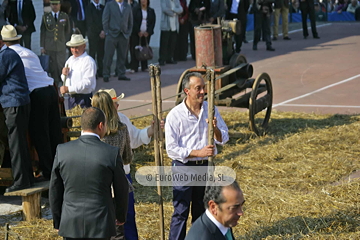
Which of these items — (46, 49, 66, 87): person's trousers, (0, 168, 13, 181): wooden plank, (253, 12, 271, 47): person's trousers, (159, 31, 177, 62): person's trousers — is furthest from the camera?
(253, 12, 271, 47): person's trousers

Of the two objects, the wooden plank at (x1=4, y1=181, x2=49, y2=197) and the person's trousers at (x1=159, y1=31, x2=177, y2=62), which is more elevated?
the person's trousers at (x1=159, y1=31, x2=177, y2=62)

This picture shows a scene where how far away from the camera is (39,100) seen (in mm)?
7531

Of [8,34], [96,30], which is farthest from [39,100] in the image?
[96,30]

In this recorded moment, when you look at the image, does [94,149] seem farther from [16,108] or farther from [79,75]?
[79,75]

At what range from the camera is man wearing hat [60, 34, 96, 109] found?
944 cm

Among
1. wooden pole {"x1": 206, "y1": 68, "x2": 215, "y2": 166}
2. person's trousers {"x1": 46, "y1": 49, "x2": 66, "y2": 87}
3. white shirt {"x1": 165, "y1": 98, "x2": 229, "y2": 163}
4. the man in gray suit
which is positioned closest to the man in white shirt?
white shirt {"x1": 165, "y1": 98, "x2": 229, "y2": 163}

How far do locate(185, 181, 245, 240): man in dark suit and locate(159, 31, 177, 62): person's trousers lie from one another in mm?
15949

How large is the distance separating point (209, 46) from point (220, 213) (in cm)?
711

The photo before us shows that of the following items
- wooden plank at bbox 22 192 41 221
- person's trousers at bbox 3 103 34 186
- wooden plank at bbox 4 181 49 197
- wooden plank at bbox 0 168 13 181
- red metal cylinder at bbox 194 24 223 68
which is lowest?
wooden plank at bbox 22 192 41 221

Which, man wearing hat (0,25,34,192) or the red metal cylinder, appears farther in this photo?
the red metal cylinder

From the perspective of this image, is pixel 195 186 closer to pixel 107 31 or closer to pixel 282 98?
pixel 282 98

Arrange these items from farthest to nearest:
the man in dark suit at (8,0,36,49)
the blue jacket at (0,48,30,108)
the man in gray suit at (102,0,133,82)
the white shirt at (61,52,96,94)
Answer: the man in gray suit at (102,0,133,82) → the man in dark suit at (8,0,36,49) → the white shirt at (61,52,96,94) → the blue jacket at (0,48,30,108)

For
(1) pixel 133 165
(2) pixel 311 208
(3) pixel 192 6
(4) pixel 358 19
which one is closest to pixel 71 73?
(1) pixel 133 165

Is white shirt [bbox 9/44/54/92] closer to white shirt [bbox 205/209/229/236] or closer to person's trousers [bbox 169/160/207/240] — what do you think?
person's trousers [bbox 169/160/207/240]
